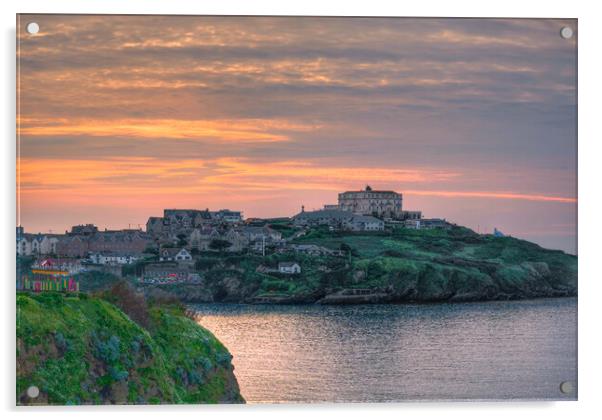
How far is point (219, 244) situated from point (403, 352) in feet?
15.4

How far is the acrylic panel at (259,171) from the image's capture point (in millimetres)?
12289

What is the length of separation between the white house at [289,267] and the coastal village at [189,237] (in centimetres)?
59

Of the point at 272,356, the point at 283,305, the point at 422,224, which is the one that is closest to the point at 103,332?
the point at 272,356

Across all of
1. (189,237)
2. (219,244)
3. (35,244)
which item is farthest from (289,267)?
(35,244)

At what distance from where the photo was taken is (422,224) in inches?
690

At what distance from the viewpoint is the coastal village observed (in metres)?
14.6

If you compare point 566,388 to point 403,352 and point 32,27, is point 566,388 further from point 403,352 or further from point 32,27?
point 32,27

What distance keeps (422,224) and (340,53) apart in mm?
5423

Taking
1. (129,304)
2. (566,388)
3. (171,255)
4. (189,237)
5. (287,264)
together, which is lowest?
(566,388)

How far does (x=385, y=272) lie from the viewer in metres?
20.3

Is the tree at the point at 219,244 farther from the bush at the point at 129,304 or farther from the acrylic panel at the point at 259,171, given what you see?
the bush at the point at 129,304

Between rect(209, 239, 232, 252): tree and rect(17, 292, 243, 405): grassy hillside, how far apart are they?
481 centimetres

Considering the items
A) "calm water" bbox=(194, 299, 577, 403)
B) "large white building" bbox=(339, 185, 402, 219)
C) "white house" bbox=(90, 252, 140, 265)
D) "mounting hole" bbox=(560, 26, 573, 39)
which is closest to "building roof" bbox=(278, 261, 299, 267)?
"calm water" bbox=(194, 299, 577, 403)

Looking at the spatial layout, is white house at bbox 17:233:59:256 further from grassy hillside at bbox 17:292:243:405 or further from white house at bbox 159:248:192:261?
white house at bbox 159:248:192:261
